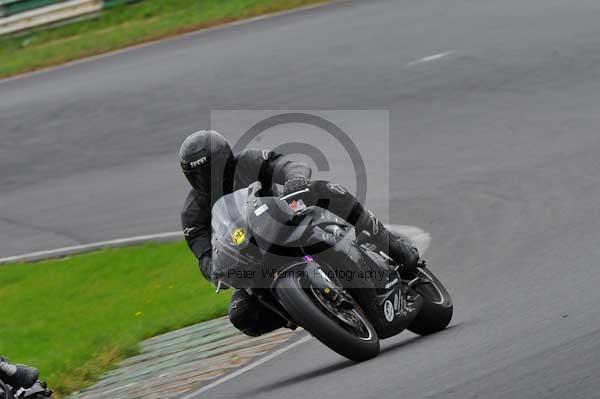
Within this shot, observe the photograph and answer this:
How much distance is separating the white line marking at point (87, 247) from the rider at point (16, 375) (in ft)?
17.7

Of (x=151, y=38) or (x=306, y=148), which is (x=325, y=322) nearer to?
(x=306, y=148)

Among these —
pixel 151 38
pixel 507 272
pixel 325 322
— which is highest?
pixel 325 322

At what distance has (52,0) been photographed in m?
21.8

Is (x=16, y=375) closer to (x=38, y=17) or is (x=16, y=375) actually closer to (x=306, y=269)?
(x=306, y=269)

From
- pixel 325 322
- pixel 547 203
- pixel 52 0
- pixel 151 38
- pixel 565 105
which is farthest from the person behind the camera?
pixel 52 0

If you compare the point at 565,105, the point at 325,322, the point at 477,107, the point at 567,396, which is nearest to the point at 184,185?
the point at 477,107

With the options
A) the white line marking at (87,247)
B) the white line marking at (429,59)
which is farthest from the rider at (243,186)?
the white line marking at (429,59)

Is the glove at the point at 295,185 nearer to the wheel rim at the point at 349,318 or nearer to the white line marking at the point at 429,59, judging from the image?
the wheel rim at the point at 349,318

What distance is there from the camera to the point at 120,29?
69.6 feet

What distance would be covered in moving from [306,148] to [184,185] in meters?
1.58

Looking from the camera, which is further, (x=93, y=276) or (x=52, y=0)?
(x=52, y=0)

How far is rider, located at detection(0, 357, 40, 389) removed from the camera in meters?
6.92

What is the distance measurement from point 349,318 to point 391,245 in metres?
1.03

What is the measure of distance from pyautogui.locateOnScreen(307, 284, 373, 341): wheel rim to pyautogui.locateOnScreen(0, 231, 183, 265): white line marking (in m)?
5.82
